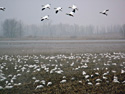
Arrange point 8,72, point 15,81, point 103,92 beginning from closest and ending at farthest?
point 103,92, point 15,81, point 8,72

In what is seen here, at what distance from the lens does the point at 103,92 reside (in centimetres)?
577

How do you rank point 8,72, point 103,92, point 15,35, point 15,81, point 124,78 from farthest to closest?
point 15,35 → point 8,72 → point 15,81 → point 124,78 → point 103,92

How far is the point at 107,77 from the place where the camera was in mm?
7293

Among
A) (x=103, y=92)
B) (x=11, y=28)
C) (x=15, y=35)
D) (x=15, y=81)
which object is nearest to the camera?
(x=103, y=92)

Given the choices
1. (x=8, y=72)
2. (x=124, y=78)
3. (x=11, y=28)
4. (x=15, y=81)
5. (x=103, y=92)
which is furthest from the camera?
(x=11, y=28)

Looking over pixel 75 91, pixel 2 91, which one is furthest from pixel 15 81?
pixel 75 91

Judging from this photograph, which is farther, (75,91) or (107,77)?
(107,77)

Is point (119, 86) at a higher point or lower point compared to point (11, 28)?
lower

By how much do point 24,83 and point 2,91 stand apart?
1.08 m

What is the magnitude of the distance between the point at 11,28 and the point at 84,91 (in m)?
37.4

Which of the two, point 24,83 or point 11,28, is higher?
point 11,28

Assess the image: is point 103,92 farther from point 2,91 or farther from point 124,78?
point 2,91

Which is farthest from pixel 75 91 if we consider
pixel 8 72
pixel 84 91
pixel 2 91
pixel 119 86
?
pixel 8 72

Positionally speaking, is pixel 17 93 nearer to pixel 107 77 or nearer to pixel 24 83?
pixel 24 83
